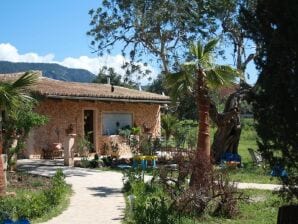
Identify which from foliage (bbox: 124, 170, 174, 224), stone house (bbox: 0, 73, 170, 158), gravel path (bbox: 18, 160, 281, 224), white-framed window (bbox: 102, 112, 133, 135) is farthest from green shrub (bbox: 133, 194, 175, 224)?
white-framed window (bbox: 102, 112, 133, 135)

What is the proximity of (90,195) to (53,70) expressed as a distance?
69.9 m

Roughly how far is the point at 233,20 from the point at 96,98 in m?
7.27

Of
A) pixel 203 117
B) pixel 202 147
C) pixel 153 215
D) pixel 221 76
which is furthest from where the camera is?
pixel 221 76

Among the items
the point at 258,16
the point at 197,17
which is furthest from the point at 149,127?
the point at 258,16

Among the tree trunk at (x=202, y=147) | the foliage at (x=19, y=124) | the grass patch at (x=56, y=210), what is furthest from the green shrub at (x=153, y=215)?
the foliage at (x=19, y=124)

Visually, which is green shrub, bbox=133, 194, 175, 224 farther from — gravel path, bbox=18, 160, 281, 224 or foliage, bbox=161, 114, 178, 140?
foliage, bbox=161, 114, 178, 140

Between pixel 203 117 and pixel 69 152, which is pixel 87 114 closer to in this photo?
pixel 69 152

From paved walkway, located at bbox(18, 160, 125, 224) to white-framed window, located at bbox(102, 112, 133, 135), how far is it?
565cm

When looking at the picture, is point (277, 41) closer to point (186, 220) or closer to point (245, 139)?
point (186, 220)

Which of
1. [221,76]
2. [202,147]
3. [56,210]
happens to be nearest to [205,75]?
[221,76]

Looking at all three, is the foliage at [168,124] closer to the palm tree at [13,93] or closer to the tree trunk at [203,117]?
the tree trunk at [203,117]

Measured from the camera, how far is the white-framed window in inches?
1012

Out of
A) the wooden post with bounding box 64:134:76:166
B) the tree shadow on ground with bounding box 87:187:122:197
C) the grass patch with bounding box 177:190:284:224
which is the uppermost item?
the wooden post with bounding box 64:134:76:166

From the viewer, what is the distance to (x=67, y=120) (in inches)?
939
